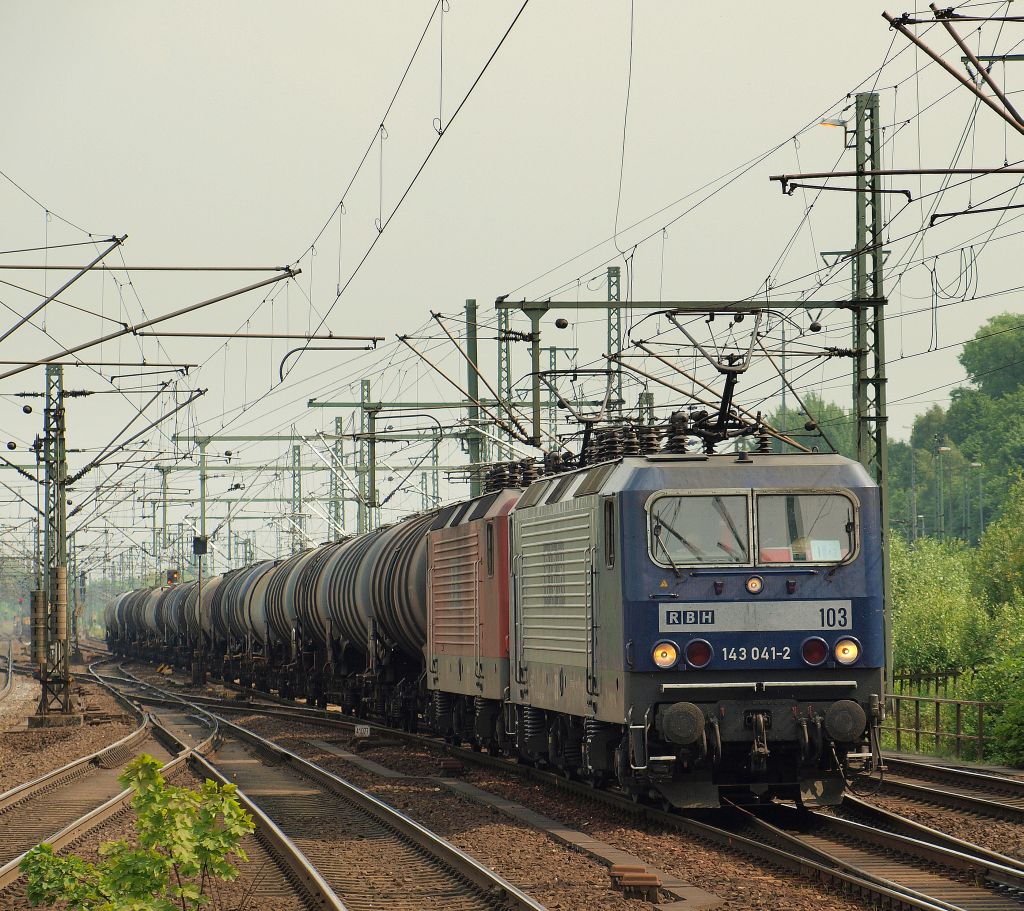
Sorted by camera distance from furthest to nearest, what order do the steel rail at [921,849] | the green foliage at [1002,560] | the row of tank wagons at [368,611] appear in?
the green foliage at [1002,560] → the row of tank wagons at [368,611] → the steel rail at [921,849]

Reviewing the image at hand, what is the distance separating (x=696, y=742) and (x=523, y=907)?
11.8 ft

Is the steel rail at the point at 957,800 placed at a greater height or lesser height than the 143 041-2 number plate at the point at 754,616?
lesser

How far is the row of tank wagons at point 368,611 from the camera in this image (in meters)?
20.3

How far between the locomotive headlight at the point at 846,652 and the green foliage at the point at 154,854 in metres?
6.24

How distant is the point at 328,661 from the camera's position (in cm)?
3406

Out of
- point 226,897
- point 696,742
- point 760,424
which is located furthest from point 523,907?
point 760,424

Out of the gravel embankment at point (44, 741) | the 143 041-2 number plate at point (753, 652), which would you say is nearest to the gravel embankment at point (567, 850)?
the 143 041-2 number plate at point (753, 652)

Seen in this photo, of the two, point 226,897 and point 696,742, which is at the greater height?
point 696,742

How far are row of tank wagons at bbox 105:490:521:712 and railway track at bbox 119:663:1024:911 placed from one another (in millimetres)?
4082

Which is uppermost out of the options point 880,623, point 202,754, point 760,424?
point 760,424

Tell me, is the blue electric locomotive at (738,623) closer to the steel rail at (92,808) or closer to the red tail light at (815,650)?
the red tail light at (815,650)

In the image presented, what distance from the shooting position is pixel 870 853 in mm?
12695

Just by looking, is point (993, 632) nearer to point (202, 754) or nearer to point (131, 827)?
point (202, 754)

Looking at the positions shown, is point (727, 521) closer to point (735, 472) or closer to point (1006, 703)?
point (735, 472)
